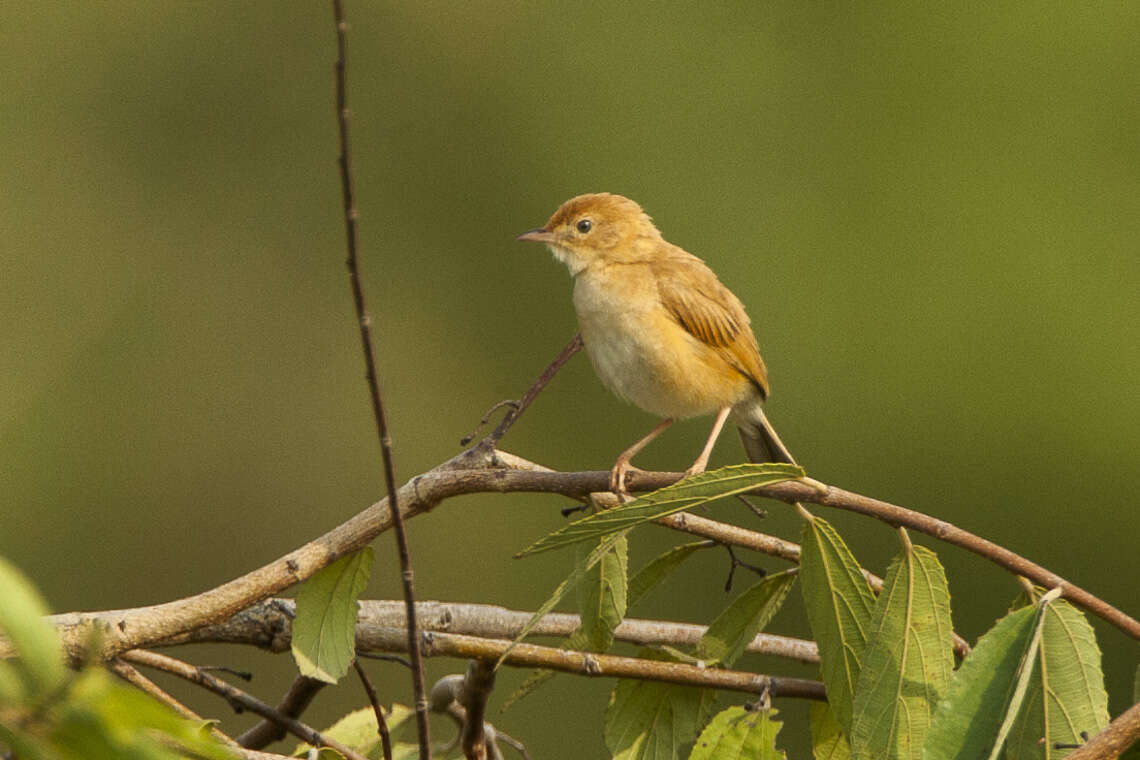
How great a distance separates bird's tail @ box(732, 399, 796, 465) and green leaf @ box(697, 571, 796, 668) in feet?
4.35

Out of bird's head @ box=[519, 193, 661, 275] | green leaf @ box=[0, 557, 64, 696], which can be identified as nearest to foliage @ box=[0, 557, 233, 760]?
green leaf @ box=[0, 557, 64, 696]

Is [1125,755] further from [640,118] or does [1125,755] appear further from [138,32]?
[138,32]

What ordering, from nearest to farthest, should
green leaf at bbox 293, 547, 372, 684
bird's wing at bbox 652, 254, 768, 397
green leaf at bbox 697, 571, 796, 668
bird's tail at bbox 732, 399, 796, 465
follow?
green leaf at bbox 293, 547, 372, 684, green leaf at bbox 697, 571, 796, 668, bird's wing at bbox 652, 254, 768, 397, bird's tail at bbox 732, 399, 796, 465

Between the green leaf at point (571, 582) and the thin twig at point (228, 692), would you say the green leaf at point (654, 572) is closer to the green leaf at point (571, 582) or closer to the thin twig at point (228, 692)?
the green leaf at point (571, 582)

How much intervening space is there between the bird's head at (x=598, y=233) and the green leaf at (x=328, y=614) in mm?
1891

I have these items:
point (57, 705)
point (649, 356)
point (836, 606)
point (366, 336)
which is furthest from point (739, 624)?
point (57, 705)

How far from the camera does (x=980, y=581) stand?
11.5 m

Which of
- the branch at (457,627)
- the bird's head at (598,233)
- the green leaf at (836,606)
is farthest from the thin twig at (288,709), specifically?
the bird's head at (598,233)

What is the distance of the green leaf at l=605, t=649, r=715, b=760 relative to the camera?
8.20ft

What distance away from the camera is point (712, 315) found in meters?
3.80

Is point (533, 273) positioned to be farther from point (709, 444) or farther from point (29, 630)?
point (29, 630)

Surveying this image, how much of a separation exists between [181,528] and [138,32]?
7.15 metres

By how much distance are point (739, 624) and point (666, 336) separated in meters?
1.30

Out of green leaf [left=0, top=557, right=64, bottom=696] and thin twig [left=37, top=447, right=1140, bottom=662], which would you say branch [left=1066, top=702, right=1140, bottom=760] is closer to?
thin twig [left=37, top=447, right=1140, bottom=662]
